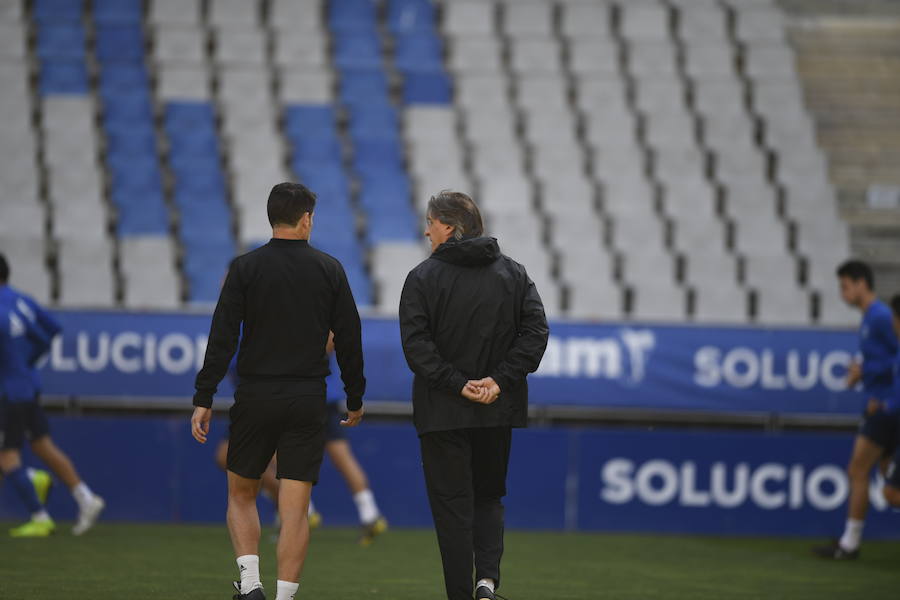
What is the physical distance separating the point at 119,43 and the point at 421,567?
34.1 ft

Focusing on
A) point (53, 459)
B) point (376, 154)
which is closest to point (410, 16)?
point (376, 154)

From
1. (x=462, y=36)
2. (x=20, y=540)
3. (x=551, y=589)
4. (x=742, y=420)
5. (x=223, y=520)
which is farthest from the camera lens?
(x=462, y=36)

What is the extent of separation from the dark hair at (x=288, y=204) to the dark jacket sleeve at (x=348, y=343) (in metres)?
0.29

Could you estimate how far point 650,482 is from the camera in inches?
442

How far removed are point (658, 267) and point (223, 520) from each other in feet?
18.6

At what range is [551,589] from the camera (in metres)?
7.59

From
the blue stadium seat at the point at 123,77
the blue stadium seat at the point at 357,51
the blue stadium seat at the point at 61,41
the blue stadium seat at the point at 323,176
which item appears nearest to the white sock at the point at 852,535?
the blue stadium seat at the point at 323,176

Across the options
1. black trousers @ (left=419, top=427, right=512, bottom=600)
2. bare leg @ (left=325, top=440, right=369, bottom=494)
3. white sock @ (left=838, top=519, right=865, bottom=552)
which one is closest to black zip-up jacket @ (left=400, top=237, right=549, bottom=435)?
black trousers @ (left=419, top=427, right=512, bottom=600)

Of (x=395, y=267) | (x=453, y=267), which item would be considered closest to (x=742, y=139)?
(x=395, y=267)

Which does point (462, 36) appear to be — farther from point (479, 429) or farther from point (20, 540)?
point (479, 429)

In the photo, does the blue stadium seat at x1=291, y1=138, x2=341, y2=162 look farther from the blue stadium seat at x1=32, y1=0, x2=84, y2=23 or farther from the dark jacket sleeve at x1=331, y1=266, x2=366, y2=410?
the dark jacket sleeve at x1=331, y1=266, x2=366, y2=410

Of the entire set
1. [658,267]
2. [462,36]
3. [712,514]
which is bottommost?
[712,514]

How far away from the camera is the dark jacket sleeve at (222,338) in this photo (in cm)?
Answer: 570

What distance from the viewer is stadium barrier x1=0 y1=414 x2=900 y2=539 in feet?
36.3
